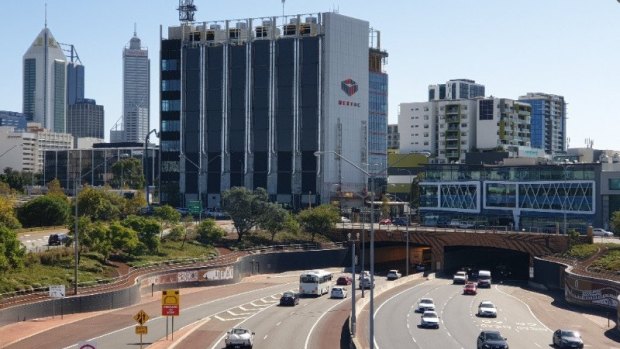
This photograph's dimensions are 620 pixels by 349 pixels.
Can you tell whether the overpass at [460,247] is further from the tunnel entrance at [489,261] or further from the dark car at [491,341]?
the dark car at [491,341]

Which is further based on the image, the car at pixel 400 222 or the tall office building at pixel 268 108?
the tall office building at pixel 268 108

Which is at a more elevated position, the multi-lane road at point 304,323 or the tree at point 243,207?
the tree at point 243,207

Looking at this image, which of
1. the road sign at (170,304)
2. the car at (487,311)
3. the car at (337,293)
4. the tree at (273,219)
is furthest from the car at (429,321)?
the tree at (273,219)

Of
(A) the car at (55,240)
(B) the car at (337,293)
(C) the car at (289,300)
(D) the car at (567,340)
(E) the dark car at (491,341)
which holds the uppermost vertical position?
(A) the car at (55,240)

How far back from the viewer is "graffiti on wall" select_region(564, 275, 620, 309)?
8344 centimetres

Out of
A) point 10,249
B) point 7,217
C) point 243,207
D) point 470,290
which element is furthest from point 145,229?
point 470,290

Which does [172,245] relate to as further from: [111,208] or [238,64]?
[238,64]

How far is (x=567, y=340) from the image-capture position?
61.2 metres

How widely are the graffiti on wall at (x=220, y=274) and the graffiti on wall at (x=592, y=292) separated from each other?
1514 inches

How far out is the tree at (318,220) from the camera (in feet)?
462

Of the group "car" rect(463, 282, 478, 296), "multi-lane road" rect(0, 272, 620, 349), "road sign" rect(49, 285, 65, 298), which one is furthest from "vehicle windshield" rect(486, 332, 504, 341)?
"car" rect(463, 282, 478, 296)

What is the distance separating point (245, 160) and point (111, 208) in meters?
62.8

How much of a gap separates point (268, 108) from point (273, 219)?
54.7m

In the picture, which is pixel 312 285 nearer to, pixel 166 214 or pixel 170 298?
pixel 166 214
